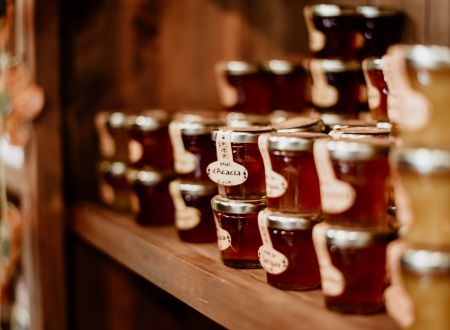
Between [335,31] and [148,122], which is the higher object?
[335,31]

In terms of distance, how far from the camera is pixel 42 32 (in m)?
1.96

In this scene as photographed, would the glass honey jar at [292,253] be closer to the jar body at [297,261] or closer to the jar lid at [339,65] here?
the jar body at [297,261]

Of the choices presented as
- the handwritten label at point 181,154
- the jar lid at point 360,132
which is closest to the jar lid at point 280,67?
the handwritten label at point 181,154

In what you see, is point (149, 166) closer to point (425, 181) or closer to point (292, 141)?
point (292, 141)

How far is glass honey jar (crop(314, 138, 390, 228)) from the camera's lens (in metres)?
1.02

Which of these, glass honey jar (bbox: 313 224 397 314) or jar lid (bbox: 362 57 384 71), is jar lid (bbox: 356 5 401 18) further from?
glass honey jar (bbox: 313 224 397 314)

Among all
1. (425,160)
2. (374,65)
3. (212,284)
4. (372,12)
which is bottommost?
(212,284)

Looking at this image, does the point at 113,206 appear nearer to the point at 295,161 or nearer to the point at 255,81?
the point at 255,81

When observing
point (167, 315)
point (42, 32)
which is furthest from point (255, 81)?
point (167, 315)

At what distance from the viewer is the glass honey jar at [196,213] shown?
1.52 metres

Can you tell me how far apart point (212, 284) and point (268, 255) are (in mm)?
114

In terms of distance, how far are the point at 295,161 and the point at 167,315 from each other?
110 cm

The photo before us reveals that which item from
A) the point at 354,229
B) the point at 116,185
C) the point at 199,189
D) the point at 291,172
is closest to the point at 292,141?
the point at 291,172

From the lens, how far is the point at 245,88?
175 centimetres
